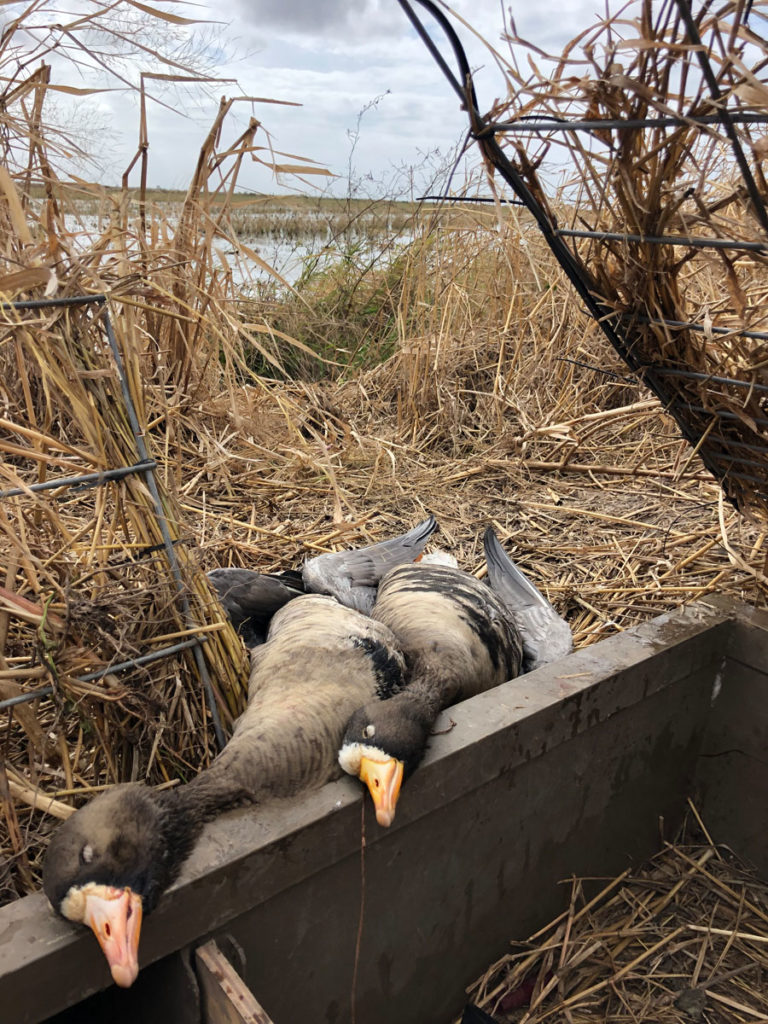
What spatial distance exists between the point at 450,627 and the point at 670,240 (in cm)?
144

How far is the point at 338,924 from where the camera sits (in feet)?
6.42

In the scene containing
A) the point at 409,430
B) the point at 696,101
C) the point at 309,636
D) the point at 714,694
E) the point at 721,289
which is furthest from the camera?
the point at 409,430

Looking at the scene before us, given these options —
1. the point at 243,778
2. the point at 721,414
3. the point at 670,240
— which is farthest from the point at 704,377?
the point at 243,778

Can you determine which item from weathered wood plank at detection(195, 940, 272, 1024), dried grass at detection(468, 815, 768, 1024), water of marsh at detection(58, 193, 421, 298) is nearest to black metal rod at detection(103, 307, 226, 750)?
weathered wood plank at detection(195, 940, 272, 1024)

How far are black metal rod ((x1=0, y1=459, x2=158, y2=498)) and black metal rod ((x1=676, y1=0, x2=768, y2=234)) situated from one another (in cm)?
148

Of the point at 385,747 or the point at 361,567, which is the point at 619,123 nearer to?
the point at 385,747

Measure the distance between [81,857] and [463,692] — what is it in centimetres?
138

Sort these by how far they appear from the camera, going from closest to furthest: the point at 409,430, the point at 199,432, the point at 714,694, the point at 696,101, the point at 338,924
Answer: the point at 696,101 → the point at 338,924 → the point at 714,694 → the point at 199,432 → the point at 409,430

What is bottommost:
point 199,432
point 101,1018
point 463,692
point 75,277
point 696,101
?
point 101,1018

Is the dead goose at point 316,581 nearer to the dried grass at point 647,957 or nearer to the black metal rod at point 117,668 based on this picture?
the black metal rod at point 117,668

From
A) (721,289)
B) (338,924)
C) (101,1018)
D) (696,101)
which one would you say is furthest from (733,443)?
(101,1018)

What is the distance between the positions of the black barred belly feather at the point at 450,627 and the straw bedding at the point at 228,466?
1.30 ft

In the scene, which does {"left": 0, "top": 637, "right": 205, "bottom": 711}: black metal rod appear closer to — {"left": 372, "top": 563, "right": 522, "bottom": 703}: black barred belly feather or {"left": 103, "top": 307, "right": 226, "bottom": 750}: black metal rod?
{"left": 103, "top": 307, "right": 226, "bottom": 750}: black metal rod

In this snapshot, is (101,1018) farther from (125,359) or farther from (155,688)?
(125,359)
